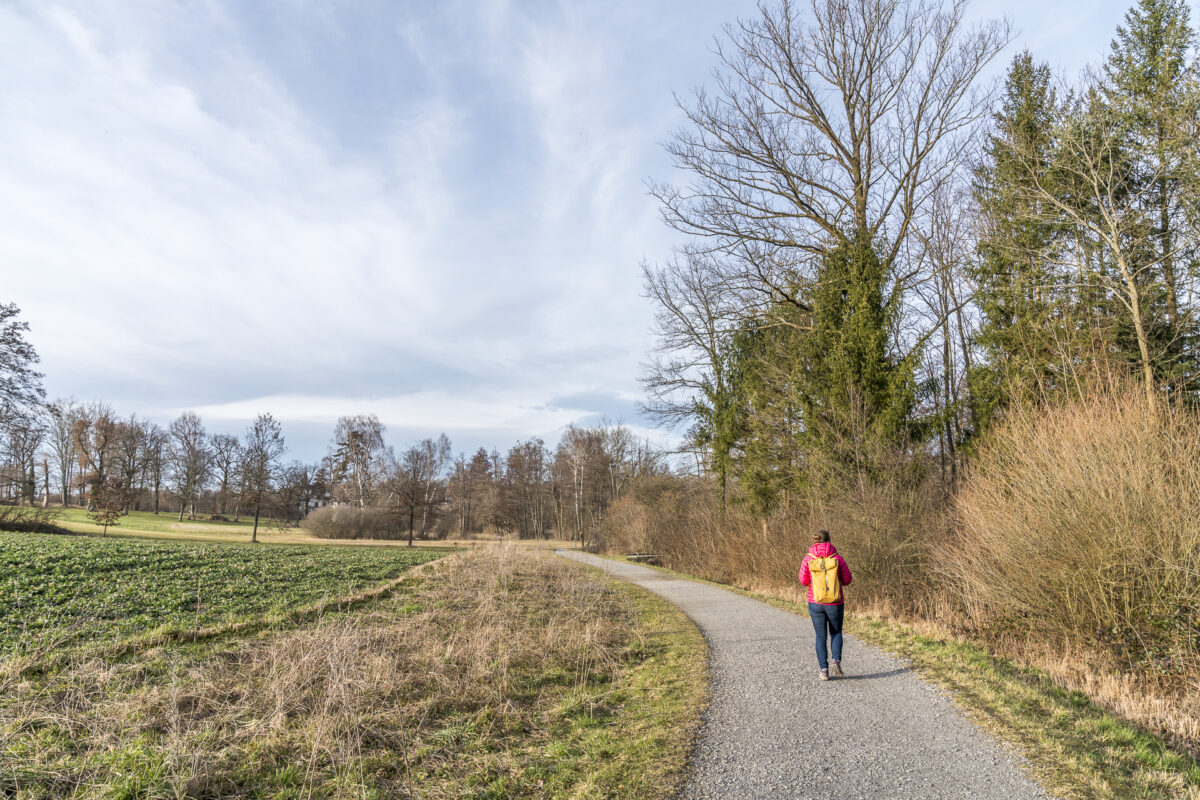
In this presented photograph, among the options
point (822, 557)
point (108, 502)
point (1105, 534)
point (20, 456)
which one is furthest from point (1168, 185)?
point (20, 456)

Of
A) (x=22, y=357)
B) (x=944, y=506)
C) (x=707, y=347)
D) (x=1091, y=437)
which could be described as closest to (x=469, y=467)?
(x=22, y=357)

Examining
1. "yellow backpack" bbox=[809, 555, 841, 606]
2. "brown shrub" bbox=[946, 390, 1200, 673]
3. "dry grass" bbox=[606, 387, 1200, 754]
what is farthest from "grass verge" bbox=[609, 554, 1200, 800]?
"yellow backpack" bbox=[809, 555, 841, 606]

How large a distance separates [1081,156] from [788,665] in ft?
41.4

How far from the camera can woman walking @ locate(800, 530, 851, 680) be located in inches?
285

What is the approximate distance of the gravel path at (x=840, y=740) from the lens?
4359 millimetres

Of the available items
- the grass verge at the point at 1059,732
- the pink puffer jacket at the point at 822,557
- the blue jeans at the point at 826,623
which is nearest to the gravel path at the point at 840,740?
the grass verge at the point at 1059,732

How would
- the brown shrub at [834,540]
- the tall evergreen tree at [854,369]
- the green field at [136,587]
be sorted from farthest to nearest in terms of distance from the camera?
the tall evergreen tree at [854,369] → the brown shrub at [834,540] → the green field at [136,587]

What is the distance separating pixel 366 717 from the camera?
5.88 m

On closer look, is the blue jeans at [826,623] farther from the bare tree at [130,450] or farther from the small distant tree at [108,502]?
the bare tree at [130,450]

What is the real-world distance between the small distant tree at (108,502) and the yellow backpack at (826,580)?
114ft

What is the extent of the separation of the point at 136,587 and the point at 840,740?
45.0 ft

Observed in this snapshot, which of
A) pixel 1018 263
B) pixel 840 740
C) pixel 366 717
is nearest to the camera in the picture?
pixel 840 740

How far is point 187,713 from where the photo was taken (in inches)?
236

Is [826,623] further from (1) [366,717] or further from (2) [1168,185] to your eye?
(2) [1168,185]
